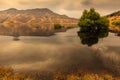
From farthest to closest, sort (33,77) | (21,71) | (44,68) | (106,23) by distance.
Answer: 1. (106,23)
2. (44,68)
3. (21,71)
4. (33,77)

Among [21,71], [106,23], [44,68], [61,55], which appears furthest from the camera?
[106,23]

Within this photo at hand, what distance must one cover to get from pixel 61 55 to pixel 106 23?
71.6 metres

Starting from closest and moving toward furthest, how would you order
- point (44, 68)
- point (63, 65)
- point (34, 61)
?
1. point (44, 68)
2. point (63, 65)
3. point (34, 61)

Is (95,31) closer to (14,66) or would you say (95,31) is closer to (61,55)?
(61,55)

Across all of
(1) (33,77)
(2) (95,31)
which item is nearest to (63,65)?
(1) (33,77)

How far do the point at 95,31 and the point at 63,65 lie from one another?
81.0 meters

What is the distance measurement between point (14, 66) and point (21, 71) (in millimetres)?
5398

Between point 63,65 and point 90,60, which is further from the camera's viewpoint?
point 90,60

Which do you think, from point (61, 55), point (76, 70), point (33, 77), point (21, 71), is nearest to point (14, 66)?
point (21, 71)

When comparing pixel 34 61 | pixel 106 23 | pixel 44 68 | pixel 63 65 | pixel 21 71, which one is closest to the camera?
pixel 21 71

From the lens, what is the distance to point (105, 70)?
135 ft

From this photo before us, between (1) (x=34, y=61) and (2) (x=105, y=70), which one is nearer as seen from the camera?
(2) (x=105, y=70)

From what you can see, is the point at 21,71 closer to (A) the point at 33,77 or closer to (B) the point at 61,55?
(A) the point at 33,77

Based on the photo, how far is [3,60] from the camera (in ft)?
165
